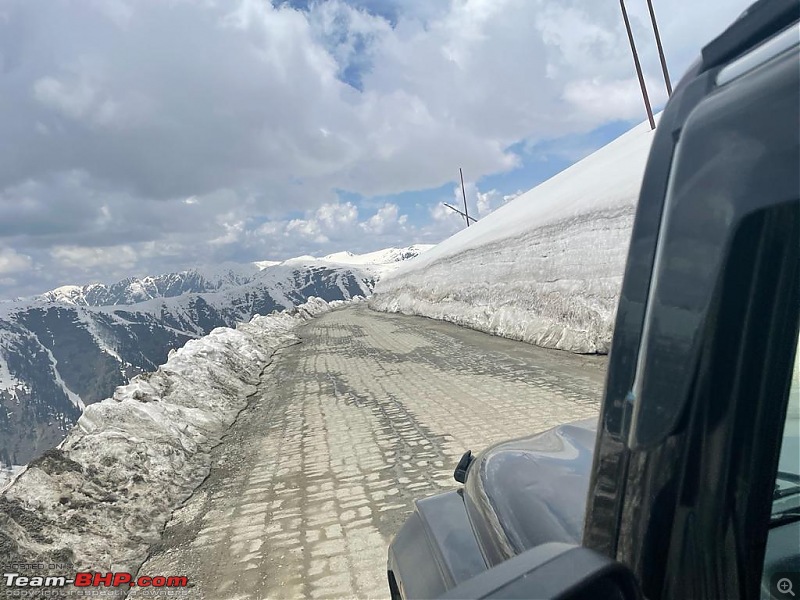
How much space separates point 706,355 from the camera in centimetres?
96

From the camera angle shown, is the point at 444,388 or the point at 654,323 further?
the point at 444,388

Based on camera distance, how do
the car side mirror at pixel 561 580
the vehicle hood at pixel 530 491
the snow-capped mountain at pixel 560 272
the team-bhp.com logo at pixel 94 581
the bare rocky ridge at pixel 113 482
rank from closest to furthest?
the car side mirror at pixel 561 580 → the vehicle hood at pixel 530 491 → the team-bhp.com logo at pixel 94 581 → the bare rocky ridge at pixel 113 482 → the snow-capped mountain at pixel 560 272

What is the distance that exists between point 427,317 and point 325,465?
82.9ft

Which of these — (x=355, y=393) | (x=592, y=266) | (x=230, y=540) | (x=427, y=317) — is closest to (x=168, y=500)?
(x=230, y=540)

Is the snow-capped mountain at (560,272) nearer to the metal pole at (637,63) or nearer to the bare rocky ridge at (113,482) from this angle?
the metal pole at (637,63)

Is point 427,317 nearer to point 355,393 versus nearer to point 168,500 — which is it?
point 355,393

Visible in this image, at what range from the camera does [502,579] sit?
1.04 metres

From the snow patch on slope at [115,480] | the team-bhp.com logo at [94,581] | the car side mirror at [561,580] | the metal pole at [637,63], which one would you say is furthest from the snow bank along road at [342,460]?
the metal pole at [637,63]

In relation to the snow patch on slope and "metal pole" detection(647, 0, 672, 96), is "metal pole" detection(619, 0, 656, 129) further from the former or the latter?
the snow patch on slope

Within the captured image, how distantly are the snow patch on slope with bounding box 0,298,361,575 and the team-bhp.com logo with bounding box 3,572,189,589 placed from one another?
126 millimetres

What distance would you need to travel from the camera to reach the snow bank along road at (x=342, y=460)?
13.8 ft

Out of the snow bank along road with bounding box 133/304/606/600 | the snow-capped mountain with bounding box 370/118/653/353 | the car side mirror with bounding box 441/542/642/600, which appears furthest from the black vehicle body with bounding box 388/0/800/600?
the snow-capped mountain with bounding box 370/118/653/353

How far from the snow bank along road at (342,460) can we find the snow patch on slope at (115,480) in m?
0.31

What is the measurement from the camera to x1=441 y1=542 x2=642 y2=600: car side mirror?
3.17 feet
